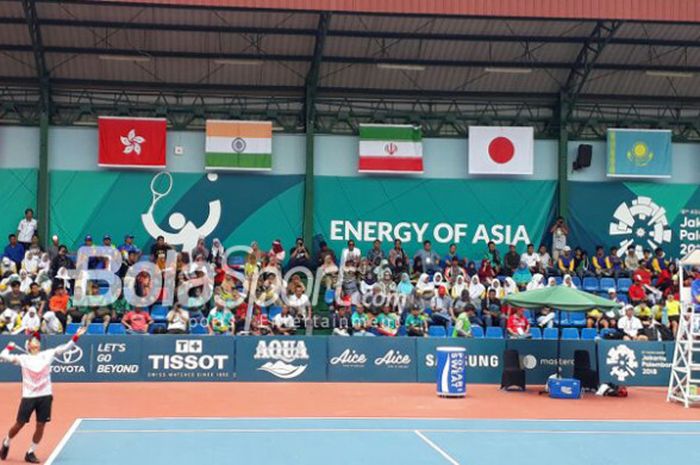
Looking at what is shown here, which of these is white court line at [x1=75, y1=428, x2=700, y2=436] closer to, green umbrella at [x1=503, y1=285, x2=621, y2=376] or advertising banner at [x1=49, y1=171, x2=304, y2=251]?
green umbrella at [x1=503, y1=285, x2=621, y2=376]

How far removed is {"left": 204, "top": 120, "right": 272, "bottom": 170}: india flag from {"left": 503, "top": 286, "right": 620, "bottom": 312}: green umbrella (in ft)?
40.5

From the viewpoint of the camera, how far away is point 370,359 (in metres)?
27.4

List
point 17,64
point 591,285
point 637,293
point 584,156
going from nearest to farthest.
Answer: point 637,293
point 17,64
point 591,285
point 584,156

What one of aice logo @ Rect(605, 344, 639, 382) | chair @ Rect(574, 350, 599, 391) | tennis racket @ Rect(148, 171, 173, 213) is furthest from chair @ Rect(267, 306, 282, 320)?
aice logo @ Rect(605, 344, 639, 382)

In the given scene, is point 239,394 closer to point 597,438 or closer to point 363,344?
point 363,344

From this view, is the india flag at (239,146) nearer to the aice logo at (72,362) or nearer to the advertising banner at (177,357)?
the advertising banner at (177,357)

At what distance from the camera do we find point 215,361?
26844mm

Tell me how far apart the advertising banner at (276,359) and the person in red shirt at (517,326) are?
19.2ft

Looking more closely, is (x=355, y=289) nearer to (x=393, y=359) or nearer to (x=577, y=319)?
(x=393, y=359)

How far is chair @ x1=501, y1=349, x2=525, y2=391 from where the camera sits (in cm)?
2586

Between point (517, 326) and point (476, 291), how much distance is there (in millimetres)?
3045

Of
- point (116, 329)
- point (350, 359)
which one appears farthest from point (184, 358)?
point (350, 359)

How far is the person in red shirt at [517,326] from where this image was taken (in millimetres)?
29047

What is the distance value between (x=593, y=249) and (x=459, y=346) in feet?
35.8
